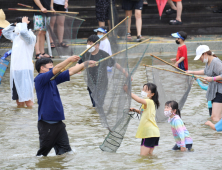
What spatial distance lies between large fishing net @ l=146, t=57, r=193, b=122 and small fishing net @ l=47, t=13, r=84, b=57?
15.4ft

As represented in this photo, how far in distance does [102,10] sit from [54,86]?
876 centimetres

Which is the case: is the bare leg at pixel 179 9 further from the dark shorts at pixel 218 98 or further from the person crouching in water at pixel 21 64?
the dark shorts at pixel 218 98

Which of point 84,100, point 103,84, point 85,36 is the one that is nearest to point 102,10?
point 85,36

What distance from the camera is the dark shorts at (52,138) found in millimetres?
4961

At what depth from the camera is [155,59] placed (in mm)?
6691

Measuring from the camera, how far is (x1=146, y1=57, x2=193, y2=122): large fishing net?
6.70 m

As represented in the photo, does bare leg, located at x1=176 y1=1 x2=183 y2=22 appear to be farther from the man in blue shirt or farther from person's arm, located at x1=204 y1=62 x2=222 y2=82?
the man in blue shirt

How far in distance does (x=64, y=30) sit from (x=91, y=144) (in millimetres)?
5707

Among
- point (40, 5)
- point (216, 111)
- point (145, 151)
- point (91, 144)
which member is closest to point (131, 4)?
point (40, 5)

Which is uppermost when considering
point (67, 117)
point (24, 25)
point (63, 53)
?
point (24, 25)

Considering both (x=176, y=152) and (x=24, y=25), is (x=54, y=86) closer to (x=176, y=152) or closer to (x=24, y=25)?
(x=176, y=152)

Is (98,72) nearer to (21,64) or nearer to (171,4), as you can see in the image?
(21,64)

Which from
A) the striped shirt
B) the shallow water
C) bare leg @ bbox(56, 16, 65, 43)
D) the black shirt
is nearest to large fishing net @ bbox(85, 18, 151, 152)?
the black shirt

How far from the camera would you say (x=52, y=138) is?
498cm
